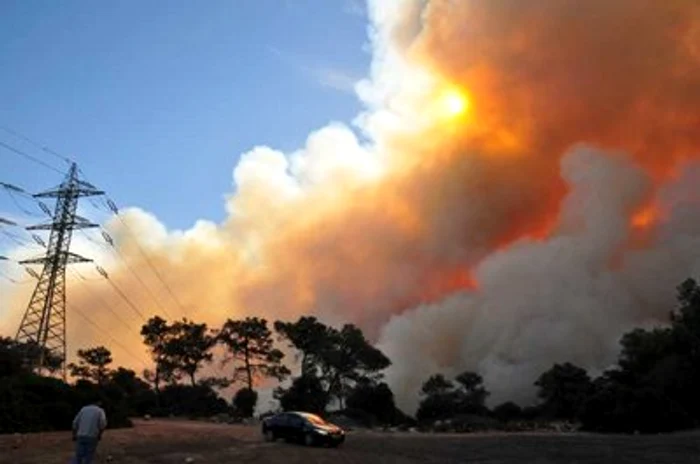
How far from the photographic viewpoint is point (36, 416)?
171 feet

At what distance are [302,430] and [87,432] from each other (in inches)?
1140

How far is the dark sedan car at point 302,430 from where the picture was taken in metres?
47.9

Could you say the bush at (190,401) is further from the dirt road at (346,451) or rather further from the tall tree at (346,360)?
the dirt road at (346,451)

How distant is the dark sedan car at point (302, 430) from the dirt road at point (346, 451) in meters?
0.98

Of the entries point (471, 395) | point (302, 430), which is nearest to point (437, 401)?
point (471, 395)

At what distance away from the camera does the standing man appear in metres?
21.0

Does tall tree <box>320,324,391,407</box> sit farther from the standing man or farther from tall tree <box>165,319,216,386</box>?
the standing man

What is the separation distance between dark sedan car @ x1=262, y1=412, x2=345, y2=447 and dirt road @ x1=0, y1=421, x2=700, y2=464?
98 cm

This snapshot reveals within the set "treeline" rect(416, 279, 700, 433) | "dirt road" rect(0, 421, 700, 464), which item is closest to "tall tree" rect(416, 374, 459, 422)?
"treeline" rect(416, 279, 700, 433)

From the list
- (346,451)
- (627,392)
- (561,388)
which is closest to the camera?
(346,451)

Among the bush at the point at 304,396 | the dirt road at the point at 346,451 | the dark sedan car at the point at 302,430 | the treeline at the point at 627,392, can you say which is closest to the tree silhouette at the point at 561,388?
the treeline at the point at 627,392

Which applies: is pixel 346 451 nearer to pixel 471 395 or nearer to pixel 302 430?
pixel 302 430

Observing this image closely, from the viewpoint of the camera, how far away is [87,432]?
21.2m

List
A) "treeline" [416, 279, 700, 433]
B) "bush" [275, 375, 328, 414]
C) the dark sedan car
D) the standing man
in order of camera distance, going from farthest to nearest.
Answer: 1. "bush" [275, 375, 328, 414]
2. "treeline" [416, 279, 700, 433]
3. the dark sedan car
4. the standing man
